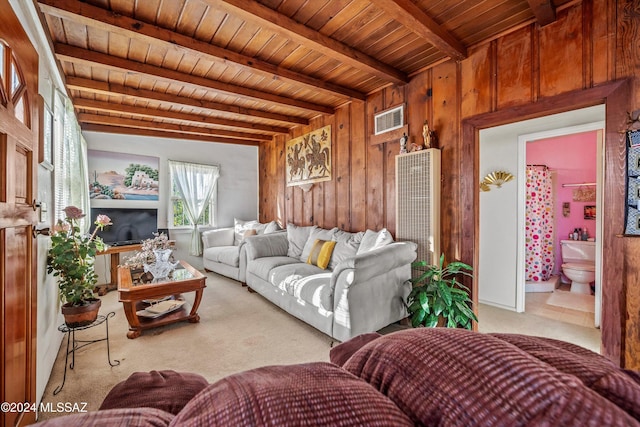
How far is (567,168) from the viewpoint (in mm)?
4371

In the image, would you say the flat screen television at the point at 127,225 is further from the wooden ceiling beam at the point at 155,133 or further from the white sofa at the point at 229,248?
the wooden ceiling beam at the point at 155,133

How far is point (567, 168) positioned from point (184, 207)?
6.59 m

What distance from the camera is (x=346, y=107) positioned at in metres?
3.71

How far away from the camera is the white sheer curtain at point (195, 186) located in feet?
16.9

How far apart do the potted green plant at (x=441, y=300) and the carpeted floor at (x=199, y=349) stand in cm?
83

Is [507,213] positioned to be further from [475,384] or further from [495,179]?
[475,384]

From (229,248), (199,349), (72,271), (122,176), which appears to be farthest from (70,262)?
(122,176)

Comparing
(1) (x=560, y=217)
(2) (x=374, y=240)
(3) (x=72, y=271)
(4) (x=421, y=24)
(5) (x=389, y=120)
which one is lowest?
(3) (x=72, y=271)

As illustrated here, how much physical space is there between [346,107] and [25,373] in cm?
369

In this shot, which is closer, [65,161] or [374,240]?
[65,161]

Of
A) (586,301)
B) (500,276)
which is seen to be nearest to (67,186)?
(500,276)

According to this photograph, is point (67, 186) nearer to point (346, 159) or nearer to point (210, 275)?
point (210, 275)

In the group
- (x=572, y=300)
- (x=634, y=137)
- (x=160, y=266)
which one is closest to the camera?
(x=634, y=137)

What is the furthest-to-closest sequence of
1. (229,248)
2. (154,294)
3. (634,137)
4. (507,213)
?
(229,248) → (507,213) → (154,294) → (634,137)
